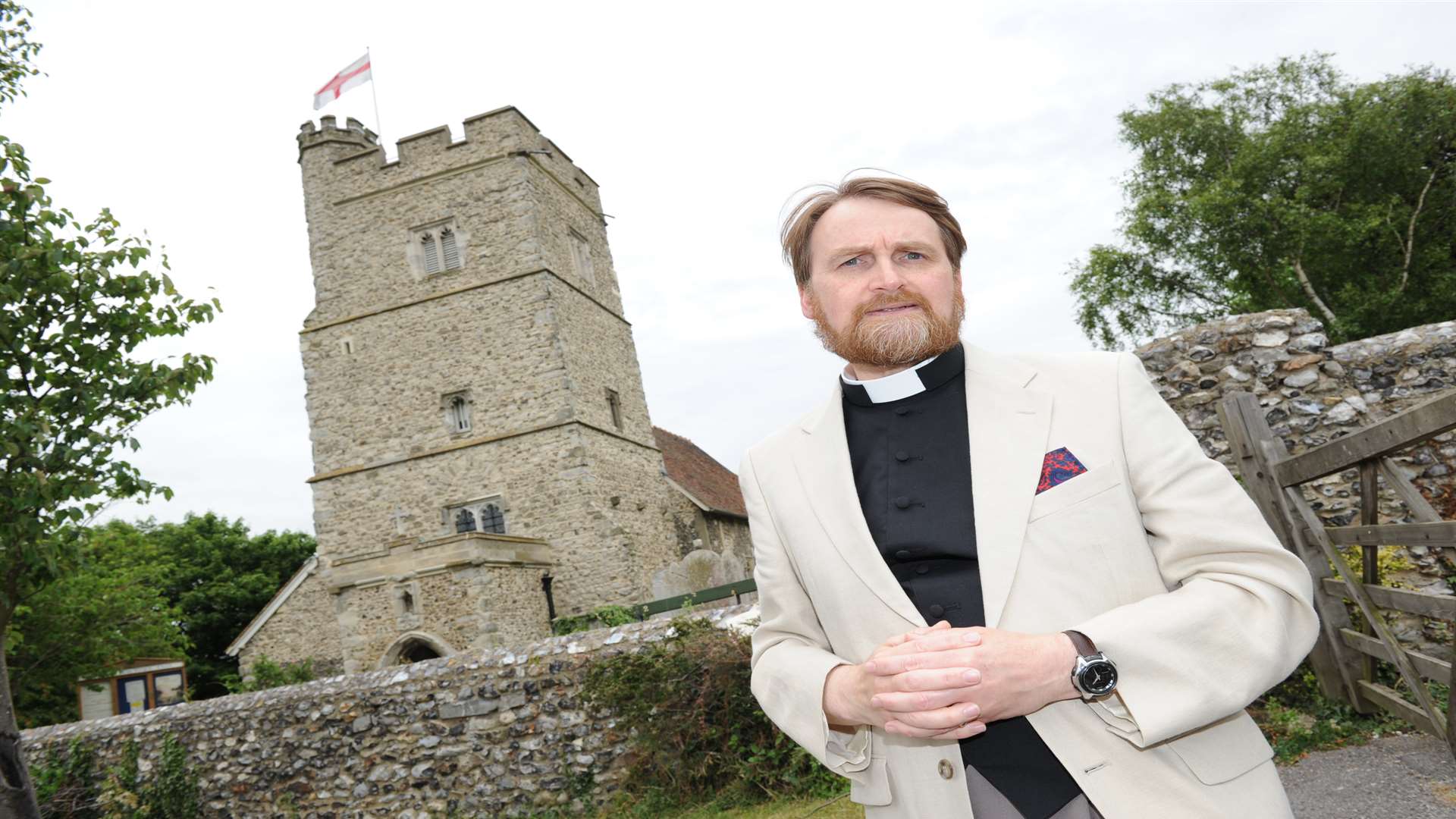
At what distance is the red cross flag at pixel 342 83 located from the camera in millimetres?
23203

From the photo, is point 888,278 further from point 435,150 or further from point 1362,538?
point 435,150

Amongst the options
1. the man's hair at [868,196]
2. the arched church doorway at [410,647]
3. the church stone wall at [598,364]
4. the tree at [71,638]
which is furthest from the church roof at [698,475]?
the man's hair at [868,196]

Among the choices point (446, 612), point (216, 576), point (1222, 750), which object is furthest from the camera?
point (216, 576)

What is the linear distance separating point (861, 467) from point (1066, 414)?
451 millimetres

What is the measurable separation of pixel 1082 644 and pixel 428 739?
702 cm

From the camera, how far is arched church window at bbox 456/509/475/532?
2002 cm

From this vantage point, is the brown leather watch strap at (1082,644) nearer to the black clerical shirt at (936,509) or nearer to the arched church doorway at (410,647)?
the black clerical shirt at (936,509)

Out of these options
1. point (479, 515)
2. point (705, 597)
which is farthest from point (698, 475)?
point (705, 597)

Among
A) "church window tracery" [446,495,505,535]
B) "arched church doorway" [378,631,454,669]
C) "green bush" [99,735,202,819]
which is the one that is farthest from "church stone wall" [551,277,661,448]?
"green bush" [99,735,202,819]

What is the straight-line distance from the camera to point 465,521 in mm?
20062

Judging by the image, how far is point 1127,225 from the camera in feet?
78.6

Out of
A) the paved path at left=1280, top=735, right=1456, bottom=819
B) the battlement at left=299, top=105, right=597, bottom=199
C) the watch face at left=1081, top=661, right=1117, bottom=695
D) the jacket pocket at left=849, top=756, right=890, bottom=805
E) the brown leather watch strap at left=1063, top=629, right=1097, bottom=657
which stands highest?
the battlement at left=299, top=105, right=597, bottom=199

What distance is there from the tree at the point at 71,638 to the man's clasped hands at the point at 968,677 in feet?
74.6

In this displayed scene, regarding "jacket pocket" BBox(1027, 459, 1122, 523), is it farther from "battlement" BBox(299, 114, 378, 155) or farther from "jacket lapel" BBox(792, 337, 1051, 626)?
"battlement" BBox(299, 114, 378, 155)
